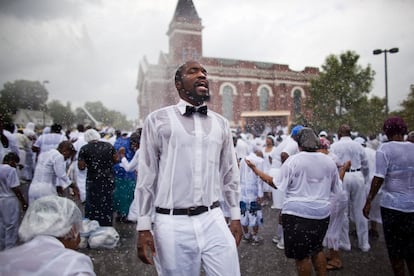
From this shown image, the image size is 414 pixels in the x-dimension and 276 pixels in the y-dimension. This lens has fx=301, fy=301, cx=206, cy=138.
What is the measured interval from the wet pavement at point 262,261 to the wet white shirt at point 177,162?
2.52 metres

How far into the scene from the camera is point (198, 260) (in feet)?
6.56

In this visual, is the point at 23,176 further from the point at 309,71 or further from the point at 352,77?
the point at 309,71

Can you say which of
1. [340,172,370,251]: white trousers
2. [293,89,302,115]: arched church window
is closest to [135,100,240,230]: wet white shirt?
[340,172,370,251]: white trousers

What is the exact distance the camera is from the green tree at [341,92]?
28047 mm

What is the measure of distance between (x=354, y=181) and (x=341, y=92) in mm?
25998

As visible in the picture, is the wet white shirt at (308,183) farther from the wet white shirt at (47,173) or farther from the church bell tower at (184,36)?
the church bell tower at (184,36)

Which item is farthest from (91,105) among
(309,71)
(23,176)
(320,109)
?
(23,176)

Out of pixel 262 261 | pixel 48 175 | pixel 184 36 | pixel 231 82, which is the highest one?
pixel 184 36

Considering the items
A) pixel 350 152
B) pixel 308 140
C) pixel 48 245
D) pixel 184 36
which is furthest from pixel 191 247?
pixel 184 36

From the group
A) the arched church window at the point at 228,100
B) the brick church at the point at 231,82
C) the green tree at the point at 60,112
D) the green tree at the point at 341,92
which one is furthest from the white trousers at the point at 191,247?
the green tree at the point at 60,112

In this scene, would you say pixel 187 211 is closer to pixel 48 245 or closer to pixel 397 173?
pixel 48 245

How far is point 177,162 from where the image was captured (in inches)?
81.6

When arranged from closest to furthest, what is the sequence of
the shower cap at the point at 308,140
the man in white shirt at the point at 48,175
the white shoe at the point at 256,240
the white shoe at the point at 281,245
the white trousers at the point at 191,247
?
1. the white trousers at the point at 191,247
2. the shower cap at the point at 308,140
3. the man in white shirt at the point at 48,175
4. the white shoe at the point at 281,245
5. the white shoe at the point at 256,240

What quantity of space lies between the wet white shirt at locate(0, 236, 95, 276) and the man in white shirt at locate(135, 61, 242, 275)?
2.25ft
